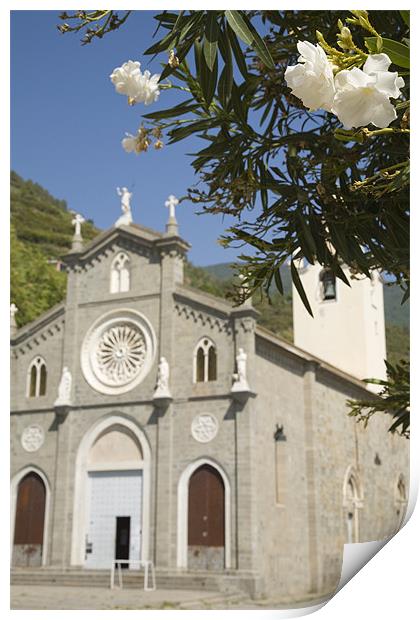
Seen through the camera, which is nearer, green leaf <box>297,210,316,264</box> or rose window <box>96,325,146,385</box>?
green leaf <box>297,210,316,264</box>

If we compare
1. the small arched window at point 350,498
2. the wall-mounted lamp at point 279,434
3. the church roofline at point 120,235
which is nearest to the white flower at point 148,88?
the small arched window at point 350,498

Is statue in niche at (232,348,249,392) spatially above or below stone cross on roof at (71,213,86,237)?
below

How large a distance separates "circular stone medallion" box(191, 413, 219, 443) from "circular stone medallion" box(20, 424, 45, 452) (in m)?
2.64

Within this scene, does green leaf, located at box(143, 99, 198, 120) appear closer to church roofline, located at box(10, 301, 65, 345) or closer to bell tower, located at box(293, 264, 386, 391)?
bell tower, located at box(293, 264, 386, 391)

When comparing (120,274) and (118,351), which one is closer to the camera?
(118,351)

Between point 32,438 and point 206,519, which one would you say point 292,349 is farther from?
point 32,438

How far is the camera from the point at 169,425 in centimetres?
1294

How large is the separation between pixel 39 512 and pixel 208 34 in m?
11.6

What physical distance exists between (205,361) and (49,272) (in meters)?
3.04

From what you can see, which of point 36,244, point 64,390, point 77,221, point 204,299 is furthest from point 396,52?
point 64,390

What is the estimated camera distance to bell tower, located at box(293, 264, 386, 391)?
8328mm

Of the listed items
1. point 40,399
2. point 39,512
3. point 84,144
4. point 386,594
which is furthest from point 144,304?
point 386,594

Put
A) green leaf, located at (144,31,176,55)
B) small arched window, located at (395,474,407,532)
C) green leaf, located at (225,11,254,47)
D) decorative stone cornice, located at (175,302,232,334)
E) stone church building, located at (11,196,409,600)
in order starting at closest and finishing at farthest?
green leaf, located at (225,11,254,47), green leaf, located at (144,31,176,55), small arched window, located at (395,474,407,532), stone church building, located at (11,196,409,600), decorative stone cornice, located at (175,302,232,334)

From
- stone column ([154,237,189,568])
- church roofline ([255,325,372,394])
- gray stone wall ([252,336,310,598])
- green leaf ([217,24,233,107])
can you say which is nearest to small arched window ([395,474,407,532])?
green leaf ([217,24,233,107])
